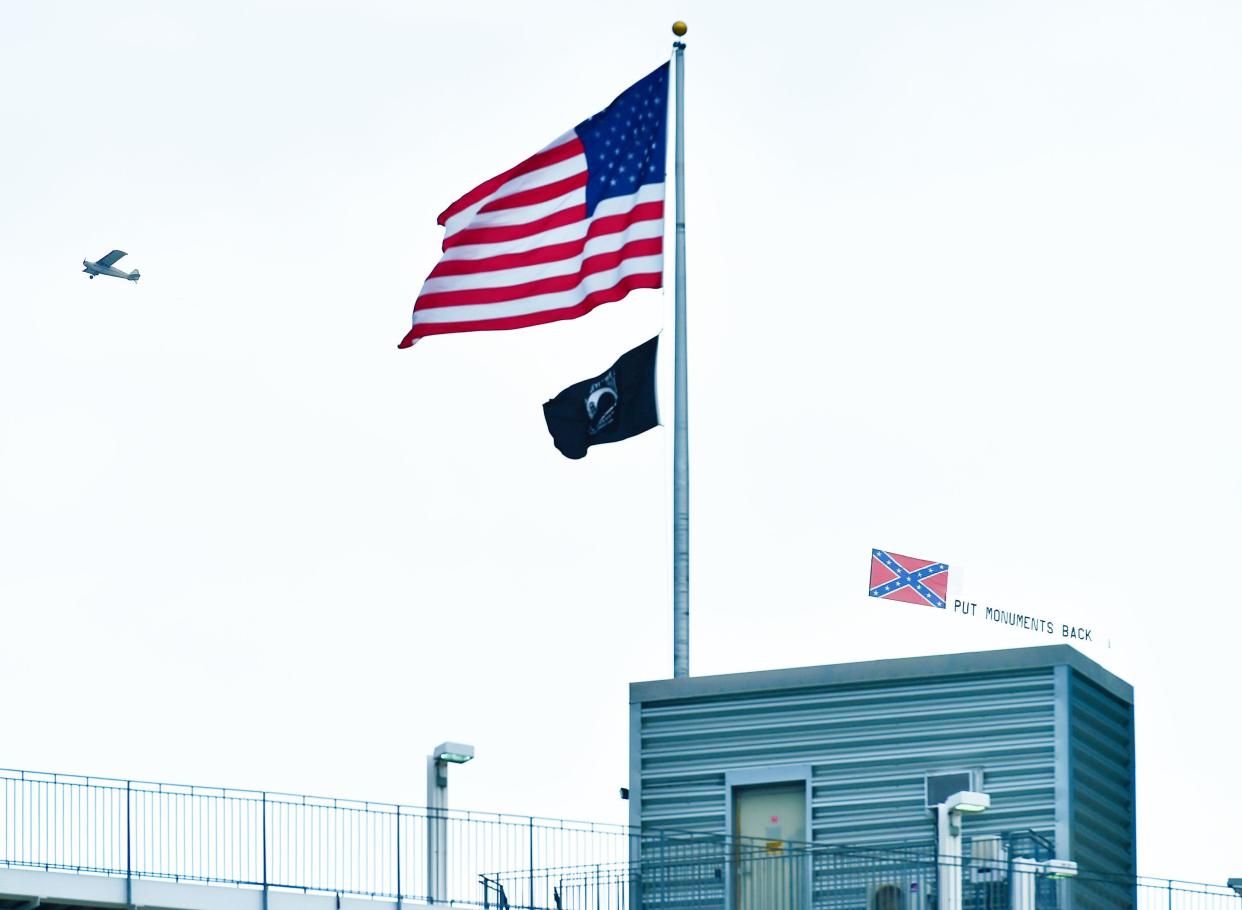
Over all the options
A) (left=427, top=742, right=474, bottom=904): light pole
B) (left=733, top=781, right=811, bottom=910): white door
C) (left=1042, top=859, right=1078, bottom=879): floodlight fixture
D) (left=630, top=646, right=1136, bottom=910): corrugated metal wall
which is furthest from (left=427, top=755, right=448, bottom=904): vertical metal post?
(left=1042, top=859, right=1078, bottom=879): floodlight fixture

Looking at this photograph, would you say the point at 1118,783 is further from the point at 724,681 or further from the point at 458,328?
the point at 458,328

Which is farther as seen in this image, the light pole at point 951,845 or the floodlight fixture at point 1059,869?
the light pole at point 951,845

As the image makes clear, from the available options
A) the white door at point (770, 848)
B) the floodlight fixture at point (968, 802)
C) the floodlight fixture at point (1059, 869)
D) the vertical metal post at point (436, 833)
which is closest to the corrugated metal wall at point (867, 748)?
the white door at point (770, 848)

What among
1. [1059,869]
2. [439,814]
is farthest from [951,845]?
[439,814]

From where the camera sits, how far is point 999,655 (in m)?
40.2

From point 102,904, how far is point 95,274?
71.8 metres

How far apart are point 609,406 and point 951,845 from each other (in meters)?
9.28

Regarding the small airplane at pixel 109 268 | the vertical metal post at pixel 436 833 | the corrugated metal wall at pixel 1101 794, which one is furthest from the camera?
the small airplane at pixel 109 268

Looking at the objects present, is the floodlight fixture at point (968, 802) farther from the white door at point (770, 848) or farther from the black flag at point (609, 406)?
the black flag at point (609, 406)

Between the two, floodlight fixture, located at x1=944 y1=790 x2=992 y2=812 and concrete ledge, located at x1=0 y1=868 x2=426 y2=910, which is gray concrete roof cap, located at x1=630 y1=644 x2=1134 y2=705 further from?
concrete ledge, located at x1=0 y1=868 x2=426 y2=910

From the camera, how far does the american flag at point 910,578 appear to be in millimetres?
41719

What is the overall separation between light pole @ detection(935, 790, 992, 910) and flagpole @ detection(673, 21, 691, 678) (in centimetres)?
592

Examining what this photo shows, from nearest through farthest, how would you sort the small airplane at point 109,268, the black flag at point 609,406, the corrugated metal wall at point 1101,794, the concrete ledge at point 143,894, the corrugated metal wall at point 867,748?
the concrete ledge at point 143,894 → the corrugated metal wall at point 1101,794 → the corrugated metal wall at point 867,748 → the black flag at point 609,406 → the small airplane at point 109,268

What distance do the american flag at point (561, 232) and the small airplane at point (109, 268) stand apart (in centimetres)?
6114
